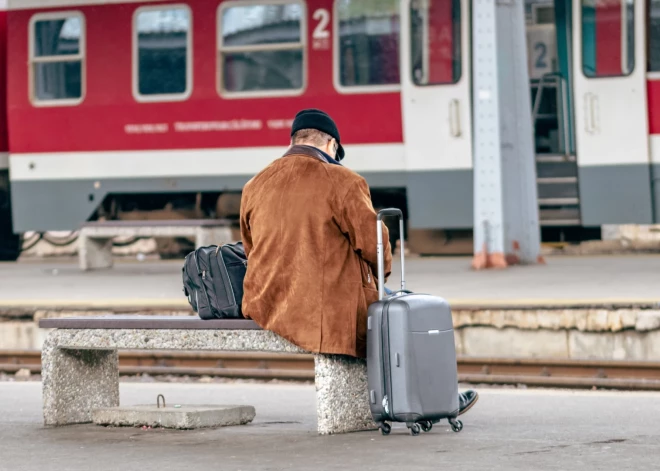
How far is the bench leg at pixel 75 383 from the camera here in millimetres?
6969

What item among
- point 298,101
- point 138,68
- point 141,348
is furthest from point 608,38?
point 141,348

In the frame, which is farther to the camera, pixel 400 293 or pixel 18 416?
pixel 18 416

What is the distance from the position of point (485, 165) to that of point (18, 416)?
7448mm

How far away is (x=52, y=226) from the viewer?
16500 millimetres

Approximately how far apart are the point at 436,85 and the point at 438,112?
277 mm

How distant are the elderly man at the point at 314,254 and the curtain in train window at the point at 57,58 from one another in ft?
34.3

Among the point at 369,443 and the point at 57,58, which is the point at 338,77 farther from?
the point at 369,443

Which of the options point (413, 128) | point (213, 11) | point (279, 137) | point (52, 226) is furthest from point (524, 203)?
point (52, 226)

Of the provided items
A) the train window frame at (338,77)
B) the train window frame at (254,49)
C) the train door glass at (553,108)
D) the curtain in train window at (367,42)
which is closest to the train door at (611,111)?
the train door glass at (553,108)

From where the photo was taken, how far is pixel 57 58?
16422mm

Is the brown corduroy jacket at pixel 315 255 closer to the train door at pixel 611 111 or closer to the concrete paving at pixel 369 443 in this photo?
the concrete paving at pixel 369 443

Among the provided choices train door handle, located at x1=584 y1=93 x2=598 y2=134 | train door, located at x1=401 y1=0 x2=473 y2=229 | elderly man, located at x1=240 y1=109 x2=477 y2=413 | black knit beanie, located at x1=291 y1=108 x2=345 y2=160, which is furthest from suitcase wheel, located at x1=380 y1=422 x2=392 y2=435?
train door handle, located at x1=584 y1=93 x2=598 y2=134

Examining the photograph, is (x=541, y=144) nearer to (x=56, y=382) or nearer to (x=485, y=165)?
(x=485, y=165)

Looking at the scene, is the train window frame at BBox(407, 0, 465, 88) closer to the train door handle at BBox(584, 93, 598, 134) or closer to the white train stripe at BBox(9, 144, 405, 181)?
the white train stripe at BBox(9, 144, 405, 181)
